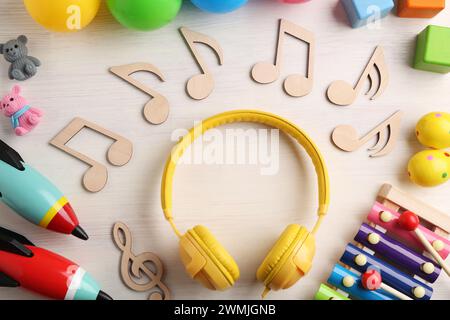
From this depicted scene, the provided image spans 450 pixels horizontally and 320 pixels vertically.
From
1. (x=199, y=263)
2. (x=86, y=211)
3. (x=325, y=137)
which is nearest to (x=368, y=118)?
(x=325, y=137)

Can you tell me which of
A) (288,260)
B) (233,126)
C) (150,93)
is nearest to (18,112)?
(150,93)

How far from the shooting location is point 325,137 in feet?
2.87

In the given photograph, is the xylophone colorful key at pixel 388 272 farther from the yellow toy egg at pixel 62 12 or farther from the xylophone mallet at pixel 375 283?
the yellow toy egg at pixel 62 12

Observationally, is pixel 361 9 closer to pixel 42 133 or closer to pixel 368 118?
pixel 368 118

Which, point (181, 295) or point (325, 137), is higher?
point (325, 137)

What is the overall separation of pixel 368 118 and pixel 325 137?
79 mm

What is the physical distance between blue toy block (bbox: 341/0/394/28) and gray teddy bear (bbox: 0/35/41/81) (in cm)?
51

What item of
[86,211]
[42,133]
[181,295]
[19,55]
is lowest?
[181,295]

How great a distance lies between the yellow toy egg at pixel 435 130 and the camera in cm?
83

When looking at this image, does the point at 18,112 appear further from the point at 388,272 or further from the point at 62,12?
the point at 388,272

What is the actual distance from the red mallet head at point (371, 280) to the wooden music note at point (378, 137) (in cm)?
19

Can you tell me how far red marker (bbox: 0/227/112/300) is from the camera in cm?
77

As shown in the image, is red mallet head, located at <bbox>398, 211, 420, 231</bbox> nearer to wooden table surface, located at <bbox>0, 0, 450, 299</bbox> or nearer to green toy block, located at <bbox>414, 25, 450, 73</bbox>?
wooden table surface, located at <bbox>0, 0, 450, 299</bbox>

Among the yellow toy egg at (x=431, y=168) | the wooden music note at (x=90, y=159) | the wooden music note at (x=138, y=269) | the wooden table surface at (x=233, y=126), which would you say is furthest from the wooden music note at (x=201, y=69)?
the yellow toy egg at (x=431, y=168)
